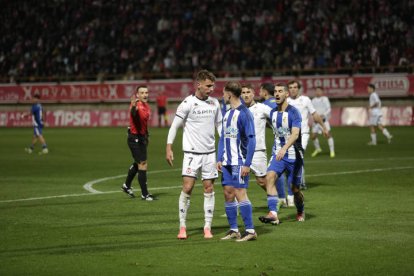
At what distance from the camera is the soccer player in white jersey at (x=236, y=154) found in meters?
11.5

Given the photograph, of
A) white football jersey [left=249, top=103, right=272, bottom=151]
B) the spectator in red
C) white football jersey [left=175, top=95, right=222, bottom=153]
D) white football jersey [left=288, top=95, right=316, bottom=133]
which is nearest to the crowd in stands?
the spectator in red

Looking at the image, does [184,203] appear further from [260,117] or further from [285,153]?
[260,117]

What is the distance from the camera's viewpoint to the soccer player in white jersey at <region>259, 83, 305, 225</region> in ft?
43.3

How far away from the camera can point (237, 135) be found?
37.8ft

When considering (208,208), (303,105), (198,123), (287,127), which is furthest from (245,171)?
(303,105)

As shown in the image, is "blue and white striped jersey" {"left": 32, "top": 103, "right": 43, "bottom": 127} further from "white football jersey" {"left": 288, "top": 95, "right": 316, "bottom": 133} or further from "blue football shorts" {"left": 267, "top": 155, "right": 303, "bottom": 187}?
"blue football shorts" {"left": 267, "top": 155, "right": 303, "bottom": 187}

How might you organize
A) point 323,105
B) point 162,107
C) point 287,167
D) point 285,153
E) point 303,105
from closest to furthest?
1. point 285,153
2. point 287,167
3. point 303,105
4. point 323,105
5. point 162,107

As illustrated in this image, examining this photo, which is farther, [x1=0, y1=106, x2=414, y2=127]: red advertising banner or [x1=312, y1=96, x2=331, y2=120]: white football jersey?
[x1=0, y1=106, x2=414, y2=127]: red advertising banner

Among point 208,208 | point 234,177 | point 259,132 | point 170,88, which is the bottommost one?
point 208,208

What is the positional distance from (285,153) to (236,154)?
6.46 feet

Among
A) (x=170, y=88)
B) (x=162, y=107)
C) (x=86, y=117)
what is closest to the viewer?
(x=162, y=107)

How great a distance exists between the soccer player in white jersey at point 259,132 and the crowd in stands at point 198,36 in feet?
92.8

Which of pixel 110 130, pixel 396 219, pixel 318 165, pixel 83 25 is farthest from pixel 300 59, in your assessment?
pixel 396 219

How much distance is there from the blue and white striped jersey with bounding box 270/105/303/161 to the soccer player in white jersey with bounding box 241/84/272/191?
25.4 inches
